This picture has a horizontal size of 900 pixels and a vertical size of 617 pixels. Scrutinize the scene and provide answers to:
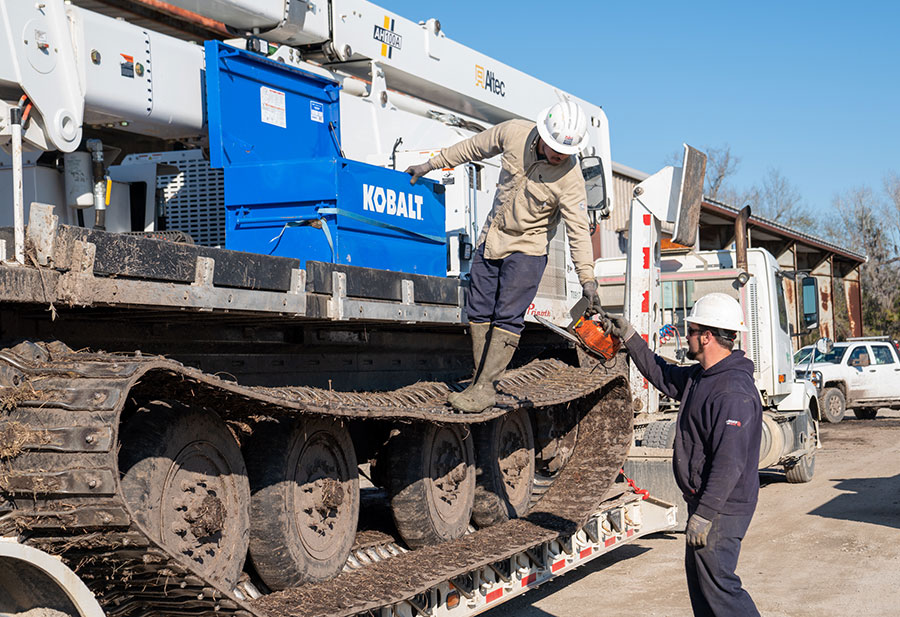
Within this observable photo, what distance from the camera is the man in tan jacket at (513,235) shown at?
6438 millimetres

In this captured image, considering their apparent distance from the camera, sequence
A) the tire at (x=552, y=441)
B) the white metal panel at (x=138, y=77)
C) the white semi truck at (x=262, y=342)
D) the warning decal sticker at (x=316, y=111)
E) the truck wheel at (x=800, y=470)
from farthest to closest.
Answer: the truck wheel at (x=800, y=470)
the tire at (x=552, y=441)
the warning decal sticker at (x=316, y=111)
the white metal panel at (x=138, y=77)
the white semi truck at (x=262, y=342)

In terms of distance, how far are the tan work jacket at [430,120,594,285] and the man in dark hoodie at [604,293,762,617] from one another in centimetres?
127

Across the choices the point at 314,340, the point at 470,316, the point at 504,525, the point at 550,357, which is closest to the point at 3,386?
the point at 314,340

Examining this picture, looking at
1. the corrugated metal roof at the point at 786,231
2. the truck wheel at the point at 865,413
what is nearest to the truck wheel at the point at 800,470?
the truck wheel at the point at 865,413

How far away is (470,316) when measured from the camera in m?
6.59

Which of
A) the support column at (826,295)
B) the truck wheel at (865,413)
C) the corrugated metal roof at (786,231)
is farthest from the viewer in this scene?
the support column at (826,295)

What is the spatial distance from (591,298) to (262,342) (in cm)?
202

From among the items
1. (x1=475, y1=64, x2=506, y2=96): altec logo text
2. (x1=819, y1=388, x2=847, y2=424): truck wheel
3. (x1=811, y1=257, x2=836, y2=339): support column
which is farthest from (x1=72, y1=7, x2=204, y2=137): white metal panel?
(x1=811, y1=257, x2=836, y2=339): support column

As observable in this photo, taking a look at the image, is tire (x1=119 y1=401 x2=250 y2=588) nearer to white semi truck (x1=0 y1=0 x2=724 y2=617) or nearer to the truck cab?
white semi truck (x1=0 y1=0 x2=724 y2=617)

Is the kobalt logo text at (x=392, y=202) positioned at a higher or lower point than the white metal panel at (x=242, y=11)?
lower

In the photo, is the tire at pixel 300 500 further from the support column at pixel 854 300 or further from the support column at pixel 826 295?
the support column at pixel 854 300

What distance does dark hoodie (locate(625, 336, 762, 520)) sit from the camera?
16.0ft

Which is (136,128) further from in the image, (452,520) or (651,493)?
(651,493)

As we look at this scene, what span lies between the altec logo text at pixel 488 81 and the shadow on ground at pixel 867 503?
5.75m
